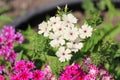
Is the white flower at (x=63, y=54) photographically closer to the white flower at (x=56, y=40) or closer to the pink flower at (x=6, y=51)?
the white flower at (x=56, y=40)

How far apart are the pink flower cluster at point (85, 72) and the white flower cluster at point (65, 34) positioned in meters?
0.07

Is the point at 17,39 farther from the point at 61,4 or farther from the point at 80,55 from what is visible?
the point at 61,4

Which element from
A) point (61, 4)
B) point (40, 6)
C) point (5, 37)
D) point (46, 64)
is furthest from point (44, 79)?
point (40, 6)

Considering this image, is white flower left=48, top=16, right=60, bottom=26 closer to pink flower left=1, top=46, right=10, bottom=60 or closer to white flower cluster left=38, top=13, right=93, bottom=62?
white flower cluster left=38, top=13, right=93, bottom=62

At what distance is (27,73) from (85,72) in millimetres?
314

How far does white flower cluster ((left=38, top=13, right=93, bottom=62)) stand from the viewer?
8.29 ft

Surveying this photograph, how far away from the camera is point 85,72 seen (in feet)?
8.74

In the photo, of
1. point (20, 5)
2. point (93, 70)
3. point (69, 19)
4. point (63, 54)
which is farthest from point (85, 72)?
point (20, 5)

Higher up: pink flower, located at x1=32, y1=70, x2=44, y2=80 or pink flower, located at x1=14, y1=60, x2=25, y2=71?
pink flower, located at x1=14, y1=60, x2=25, y2=71

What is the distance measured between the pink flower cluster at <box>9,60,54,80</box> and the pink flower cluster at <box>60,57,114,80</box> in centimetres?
11

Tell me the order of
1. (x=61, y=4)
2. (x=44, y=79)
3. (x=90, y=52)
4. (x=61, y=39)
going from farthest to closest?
(x=61, y=4) < (x=90, y=52) < (x=44, y=79) < (x=61, y=39)

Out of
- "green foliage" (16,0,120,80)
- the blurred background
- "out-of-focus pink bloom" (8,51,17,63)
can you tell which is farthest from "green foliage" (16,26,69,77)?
the blurred background

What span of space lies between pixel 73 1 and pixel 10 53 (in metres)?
2.08

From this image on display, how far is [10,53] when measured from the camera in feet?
9.61
